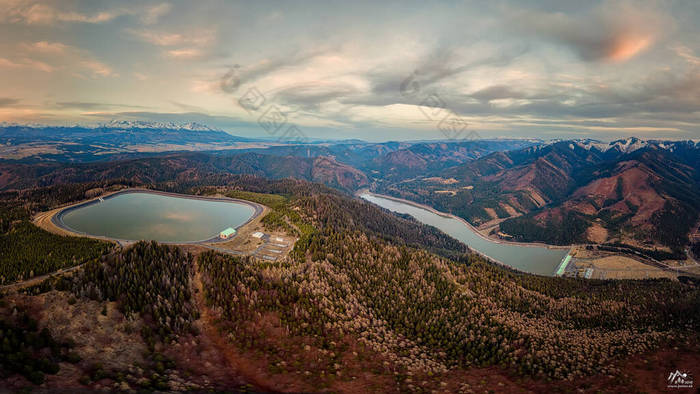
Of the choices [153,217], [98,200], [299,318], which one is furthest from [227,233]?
[98,200]

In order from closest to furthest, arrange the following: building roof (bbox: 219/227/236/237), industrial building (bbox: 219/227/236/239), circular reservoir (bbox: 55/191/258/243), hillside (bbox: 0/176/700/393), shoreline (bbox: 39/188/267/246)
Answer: hillside (bbox: 0/176/700/393)
shoreline (bbox: 39/188/267/246)
circular reservoir (bbox: 55/191/258/243)
industrial building (bbox: 219/227/236/239)
building roof (bbox: 219/227/236/237)

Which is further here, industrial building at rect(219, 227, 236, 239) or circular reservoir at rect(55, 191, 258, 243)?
industrial building at rect(219, 227, 236, 239)

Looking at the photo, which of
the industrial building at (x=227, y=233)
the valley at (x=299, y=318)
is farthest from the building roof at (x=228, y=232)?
the valley at (x=299, y=318)

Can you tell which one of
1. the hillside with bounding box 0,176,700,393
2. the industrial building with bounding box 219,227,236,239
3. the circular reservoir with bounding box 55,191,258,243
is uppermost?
the circular reservoir with bounding box 55,191,258,243

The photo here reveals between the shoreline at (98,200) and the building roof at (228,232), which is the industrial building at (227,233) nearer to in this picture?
the building roof at (228,232)

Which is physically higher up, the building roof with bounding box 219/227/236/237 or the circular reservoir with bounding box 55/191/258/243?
the circular reservoir with bounding box 55/191/258/243

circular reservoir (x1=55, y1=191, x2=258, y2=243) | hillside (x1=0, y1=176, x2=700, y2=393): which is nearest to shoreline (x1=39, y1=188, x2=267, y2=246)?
circular reservoir (x1=55, y1=191, x2=258, y2=243)

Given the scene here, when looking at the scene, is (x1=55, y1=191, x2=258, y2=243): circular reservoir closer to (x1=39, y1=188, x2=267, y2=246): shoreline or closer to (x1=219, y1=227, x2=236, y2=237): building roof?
(x1=39, y1=188, x2=267, y2=246): shoreline

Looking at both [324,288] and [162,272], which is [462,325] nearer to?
[324,288]
